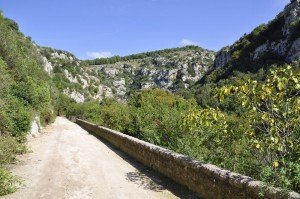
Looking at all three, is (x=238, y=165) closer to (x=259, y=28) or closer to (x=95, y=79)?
(x=259, y=28)

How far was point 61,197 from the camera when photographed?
8664mm

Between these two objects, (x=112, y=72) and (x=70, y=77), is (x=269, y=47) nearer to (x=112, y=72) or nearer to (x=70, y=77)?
(x=70, y=77)

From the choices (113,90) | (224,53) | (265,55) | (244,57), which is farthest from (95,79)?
(265,55)

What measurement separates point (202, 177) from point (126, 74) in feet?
607

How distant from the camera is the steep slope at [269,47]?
216 feet

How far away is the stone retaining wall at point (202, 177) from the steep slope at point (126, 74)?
117836 millimetres

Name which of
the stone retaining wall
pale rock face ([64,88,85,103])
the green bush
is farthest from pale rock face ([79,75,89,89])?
the green bush

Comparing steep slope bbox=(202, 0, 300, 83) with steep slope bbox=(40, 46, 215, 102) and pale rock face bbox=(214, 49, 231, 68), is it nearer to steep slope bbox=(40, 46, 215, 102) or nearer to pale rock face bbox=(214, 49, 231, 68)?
pale rock face bbox=(214, 49, 231, 68)

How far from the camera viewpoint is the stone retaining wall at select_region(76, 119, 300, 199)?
611 centimetres

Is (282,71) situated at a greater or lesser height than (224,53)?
lesser

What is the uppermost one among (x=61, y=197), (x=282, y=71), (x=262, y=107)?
(x=282, y=71)

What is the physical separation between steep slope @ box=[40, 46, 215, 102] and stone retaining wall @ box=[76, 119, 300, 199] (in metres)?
118

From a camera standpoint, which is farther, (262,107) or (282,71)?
(262,107)

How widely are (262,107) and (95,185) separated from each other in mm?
5457
